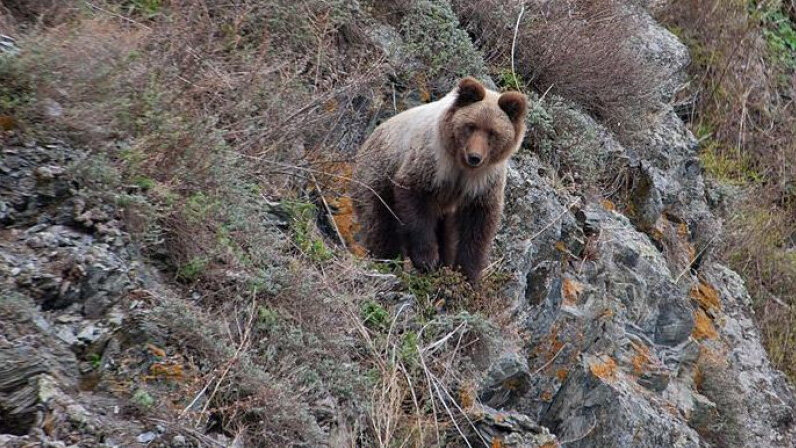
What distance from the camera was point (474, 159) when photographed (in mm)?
6719

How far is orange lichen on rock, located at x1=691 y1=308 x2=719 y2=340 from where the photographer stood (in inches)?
354

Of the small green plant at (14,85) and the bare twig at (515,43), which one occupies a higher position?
the small green plant at (14,85)

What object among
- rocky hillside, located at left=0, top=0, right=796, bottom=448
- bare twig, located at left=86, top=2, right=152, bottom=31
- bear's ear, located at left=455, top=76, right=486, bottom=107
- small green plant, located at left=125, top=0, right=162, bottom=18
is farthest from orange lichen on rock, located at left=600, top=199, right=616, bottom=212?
bare twig, located at left=86, top=2, right=152, bottom=31

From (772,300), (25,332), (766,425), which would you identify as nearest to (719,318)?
(766,425)

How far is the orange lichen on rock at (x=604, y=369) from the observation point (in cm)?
704

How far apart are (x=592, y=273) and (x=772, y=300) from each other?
4830 mm

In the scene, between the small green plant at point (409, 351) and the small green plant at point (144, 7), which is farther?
the small green plant at point (144, 7)

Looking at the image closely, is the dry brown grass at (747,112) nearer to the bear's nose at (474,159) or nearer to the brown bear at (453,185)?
the brown bear at (453,185)

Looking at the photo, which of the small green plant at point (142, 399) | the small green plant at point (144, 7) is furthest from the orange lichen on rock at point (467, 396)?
the small green plant at point (144, 7)

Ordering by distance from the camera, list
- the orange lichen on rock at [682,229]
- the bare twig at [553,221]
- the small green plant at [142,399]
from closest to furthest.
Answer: the small green plant at [142,399]
the bare twig at [553,221]
the orange lichen on rock at [682,229]

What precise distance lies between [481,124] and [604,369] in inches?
68.5

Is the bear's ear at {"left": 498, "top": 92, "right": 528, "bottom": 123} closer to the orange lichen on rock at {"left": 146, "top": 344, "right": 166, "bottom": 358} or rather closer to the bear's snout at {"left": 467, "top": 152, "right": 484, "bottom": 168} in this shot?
the bear's snout at {"left": 467, "top": 152, "right": 484, "bottom": 168}

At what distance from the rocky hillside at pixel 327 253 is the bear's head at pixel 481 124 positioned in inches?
25.8

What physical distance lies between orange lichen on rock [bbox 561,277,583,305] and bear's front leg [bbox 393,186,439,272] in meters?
0.99
